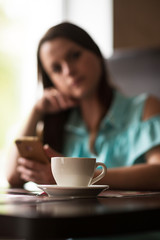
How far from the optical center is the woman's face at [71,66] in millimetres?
1434

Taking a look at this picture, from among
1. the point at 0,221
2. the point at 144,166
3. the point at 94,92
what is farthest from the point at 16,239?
the point at 94,92

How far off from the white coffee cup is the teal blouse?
0.71m

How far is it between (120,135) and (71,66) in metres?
0.34

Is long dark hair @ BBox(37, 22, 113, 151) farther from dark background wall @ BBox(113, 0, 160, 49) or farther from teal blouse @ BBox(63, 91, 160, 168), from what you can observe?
dark background wall @ BBox(113, 0, 160, 49)

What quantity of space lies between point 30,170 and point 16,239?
552 mm

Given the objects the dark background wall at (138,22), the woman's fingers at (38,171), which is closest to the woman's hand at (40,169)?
the woman's fingers at (38,171)

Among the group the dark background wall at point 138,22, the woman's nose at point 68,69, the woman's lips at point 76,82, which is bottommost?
the woman's lips at point 76,82

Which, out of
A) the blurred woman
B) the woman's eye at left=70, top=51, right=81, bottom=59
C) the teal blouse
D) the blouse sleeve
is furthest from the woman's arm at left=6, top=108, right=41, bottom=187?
the blouse sleeve

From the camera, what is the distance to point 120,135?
1447mm

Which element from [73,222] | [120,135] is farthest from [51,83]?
[73,222]

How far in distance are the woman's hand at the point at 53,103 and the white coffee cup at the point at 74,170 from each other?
3.01 ft

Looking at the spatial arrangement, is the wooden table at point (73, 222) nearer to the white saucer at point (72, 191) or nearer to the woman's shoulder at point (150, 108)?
the white saucer at point (72, 191)

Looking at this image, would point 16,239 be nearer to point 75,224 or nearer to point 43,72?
point 75,224

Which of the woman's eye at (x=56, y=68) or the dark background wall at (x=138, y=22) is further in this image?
the dark background wall at (x=138, y=22)
